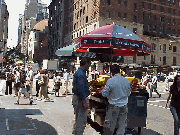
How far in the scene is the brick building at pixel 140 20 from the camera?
52.1m

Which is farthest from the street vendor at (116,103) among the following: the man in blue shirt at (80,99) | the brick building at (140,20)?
the brick building at (140,20)

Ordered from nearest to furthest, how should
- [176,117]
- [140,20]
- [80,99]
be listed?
[80,99] < [176,117] < [140,20]

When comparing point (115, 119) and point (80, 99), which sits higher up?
point (80, 99)

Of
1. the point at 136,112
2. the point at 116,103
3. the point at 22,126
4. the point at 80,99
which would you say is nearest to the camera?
the point at 116,103

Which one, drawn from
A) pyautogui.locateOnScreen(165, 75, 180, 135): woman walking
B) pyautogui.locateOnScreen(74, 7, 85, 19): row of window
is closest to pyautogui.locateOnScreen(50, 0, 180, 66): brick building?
pyautogui.locateOnScreen(74, 7, 85, 19): row of window

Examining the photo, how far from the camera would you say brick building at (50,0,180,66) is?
52.1 m

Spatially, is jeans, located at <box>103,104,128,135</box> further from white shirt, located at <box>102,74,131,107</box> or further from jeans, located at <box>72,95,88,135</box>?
jeans, located at <box>72,95,88,135</box>

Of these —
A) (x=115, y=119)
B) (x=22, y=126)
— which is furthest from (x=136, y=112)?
(x=22, y=126)

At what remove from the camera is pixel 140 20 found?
5706 centimetres

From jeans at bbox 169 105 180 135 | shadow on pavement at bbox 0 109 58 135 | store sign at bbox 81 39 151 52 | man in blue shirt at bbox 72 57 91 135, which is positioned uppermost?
store sign at bbox 81 39 151 52

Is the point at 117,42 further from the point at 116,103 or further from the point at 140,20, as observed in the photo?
the point at 140,20

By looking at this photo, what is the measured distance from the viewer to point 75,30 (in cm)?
6191

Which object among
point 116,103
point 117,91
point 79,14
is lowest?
point 116,103

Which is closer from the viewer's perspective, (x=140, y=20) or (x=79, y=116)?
(x=79, y=116)
